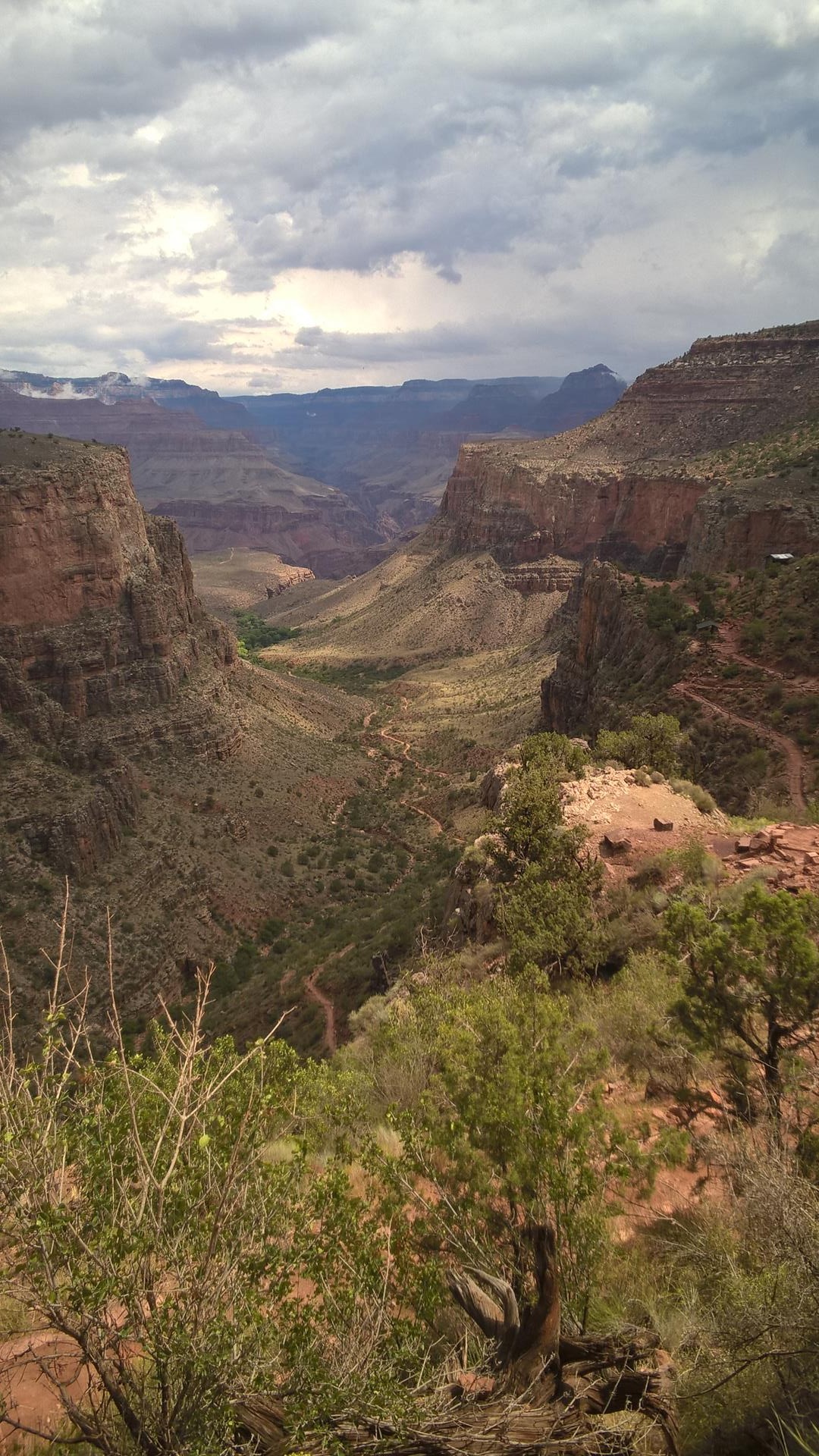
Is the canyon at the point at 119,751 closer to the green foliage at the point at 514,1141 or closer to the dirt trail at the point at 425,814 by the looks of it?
the dirt trail at the point at 425,814

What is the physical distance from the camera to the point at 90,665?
→ 40906mm

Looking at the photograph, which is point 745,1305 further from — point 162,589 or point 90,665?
point 162,589

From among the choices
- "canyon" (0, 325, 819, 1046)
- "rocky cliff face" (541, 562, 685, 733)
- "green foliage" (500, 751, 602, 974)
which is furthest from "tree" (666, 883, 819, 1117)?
"rocky cliff face" (541, 562, 685, 733)

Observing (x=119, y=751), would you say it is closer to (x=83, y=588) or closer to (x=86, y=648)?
(x=86, y=648)

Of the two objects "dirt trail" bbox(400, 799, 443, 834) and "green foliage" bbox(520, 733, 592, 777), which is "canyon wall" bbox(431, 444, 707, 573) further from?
"green foliage" bbox(520, 733, 592, 777)

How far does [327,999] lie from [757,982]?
2061cm

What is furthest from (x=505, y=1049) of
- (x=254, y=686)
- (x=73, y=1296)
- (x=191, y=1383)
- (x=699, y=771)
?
(x=254, y=686)

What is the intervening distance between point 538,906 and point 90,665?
32.2 meters

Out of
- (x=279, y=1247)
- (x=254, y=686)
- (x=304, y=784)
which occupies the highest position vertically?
(x=279, y=1247)

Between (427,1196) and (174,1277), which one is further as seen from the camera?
(427,1196)

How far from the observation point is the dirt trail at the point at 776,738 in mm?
23422

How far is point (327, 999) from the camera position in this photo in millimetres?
27219

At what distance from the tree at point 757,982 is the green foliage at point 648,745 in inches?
616

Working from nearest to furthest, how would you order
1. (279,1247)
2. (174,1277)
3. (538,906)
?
(174,1277)
(279,1247)
(538,906)
